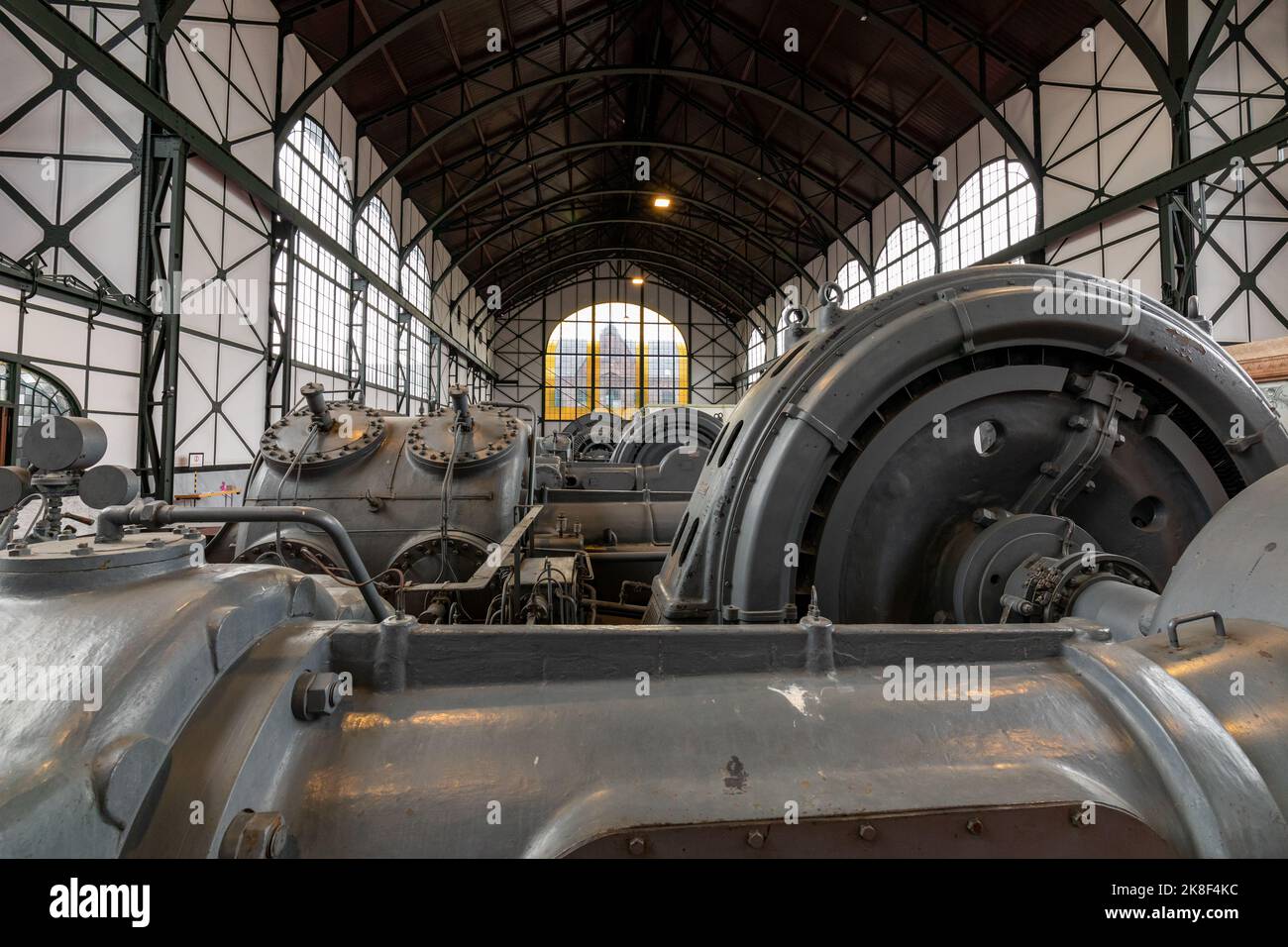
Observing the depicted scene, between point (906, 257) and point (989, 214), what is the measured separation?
333 centimetres

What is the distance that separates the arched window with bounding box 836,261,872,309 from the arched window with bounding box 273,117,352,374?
1351 centimetres

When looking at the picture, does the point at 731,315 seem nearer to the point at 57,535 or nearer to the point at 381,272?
the point at 381,272

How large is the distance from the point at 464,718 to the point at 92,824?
0.53m

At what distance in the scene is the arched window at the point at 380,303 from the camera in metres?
15.1

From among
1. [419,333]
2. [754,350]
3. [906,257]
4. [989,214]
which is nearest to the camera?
[989,214]

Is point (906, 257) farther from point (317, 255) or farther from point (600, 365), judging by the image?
point (600, 365)

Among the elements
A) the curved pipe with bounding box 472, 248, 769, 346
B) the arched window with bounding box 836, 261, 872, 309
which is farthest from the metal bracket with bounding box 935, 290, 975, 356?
the curved pipe with bounding box 472, 248, 769, 346

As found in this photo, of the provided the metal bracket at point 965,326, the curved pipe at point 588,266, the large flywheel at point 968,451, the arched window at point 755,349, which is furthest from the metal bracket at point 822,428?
the curved pipe at point 588,266

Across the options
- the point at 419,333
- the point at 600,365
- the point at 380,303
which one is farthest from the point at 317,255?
the point at 600,365

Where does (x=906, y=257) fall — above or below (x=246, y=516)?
above

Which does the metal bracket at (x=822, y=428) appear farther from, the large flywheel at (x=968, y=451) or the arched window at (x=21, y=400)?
the arched window at (x=21, y=400)

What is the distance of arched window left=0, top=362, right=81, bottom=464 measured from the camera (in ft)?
21.5

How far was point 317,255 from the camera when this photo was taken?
12562 mm
